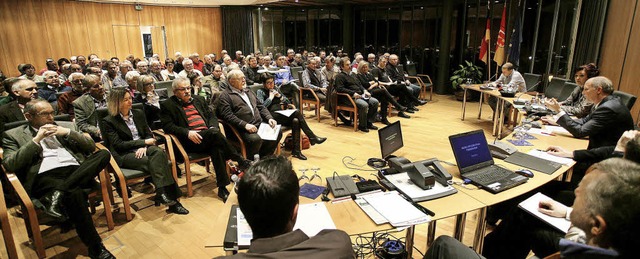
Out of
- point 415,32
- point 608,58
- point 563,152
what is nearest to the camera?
point 563,152

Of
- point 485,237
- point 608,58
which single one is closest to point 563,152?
point 485,237

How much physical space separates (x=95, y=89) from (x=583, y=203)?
4438mm

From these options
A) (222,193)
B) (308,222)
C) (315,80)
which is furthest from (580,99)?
(222,193)

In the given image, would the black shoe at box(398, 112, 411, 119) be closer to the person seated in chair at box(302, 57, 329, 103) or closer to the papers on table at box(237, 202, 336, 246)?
the person seated in chair at box(302, 57, 329, 103)

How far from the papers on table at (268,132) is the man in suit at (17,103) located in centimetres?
243

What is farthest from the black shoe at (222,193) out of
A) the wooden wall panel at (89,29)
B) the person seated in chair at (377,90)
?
the wooden wall panel at (89,29)

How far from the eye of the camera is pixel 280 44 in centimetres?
1395

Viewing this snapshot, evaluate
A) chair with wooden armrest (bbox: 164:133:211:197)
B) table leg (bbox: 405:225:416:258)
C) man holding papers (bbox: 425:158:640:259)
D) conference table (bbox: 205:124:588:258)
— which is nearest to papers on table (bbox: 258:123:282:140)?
chair with wooden armrest (bbox: 164:133:211:197)

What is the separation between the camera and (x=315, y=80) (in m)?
7.34

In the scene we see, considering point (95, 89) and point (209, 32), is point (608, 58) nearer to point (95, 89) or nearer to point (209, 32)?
point (95, 89)

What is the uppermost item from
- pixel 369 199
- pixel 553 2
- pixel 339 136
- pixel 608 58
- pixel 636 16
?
pixel 553 2

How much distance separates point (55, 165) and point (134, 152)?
2.24 ft

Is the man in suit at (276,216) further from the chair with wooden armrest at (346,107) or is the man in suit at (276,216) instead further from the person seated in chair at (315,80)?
the person seated in chair at (315,80)

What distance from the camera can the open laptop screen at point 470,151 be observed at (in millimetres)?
2529
